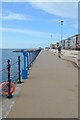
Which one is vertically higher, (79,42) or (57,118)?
(79,42)

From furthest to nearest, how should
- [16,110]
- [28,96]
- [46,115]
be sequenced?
[28,96], [16,110], [46,115]

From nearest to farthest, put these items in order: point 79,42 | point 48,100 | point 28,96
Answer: point 48,100 < point 28,96 < point 79,42

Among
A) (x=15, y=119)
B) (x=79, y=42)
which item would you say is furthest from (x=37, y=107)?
(x=79, y=42)

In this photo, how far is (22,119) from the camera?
3.81m

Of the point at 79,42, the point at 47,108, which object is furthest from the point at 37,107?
the point at 79,42

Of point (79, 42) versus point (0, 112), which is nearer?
point (0, 112)

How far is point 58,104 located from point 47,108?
0.45m

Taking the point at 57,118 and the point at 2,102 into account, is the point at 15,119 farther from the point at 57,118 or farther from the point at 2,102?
the point at 2,102

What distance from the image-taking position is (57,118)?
3.88 metres

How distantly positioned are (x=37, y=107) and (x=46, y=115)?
0.57 meters

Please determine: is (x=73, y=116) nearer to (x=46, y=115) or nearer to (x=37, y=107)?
(x=46, y=115)

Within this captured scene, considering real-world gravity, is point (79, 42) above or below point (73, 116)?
above

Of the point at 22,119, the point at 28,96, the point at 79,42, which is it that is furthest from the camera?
the point at 79,42

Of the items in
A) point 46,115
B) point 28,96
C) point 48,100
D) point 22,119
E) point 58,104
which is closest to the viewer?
point 22,119
